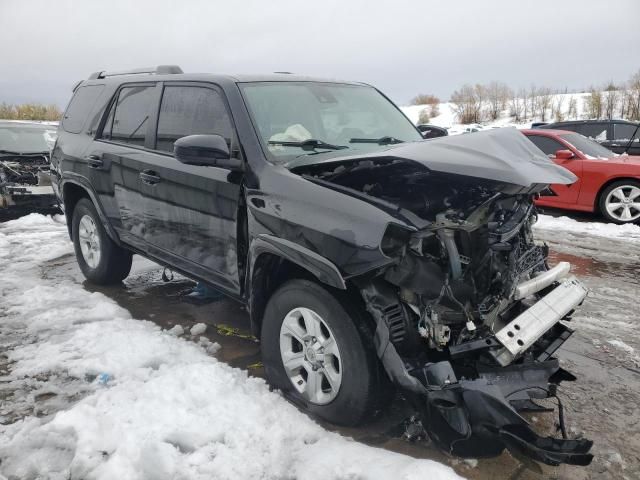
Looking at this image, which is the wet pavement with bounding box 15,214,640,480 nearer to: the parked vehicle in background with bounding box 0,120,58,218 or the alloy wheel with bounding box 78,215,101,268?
the alloy wheel with bounding box 78,215,101,268

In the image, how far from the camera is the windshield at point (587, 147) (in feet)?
28.6

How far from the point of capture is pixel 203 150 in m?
2.95

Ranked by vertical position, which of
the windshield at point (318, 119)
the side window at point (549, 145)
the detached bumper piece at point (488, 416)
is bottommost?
the detached bumper piece at point (488, 416)

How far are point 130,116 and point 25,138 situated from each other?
6.85 m

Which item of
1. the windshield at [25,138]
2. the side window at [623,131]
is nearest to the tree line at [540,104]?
the side window at [623,131]

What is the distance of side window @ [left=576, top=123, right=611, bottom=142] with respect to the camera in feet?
35.1

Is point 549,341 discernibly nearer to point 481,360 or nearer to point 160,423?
point 481,360

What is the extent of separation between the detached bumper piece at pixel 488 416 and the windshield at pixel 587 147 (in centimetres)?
756

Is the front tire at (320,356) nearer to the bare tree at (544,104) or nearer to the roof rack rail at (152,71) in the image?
the roof rack rail at (152,71)

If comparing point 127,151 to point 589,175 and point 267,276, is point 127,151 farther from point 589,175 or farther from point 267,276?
point 589,175

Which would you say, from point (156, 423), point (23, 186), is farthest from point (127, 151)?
point (23, 186)

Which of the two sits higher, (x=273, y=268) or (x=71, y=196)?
(x=71, y=196)

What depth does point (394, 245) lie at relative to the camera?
2.41m

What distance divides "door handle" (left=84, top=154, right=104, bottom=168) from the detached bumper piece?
350cm
